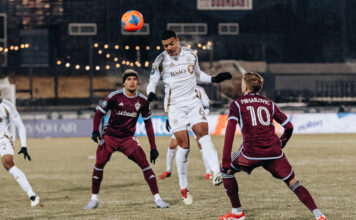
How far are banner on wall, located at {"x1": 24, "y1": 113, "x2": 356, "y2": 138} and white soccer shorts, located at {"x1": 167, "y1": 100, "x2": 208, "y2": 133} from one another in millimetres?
16460

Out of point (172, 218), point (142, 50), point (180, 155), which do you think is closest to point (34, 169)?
point (180, 155)

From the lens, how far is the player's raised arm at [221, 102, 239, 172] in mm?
6391

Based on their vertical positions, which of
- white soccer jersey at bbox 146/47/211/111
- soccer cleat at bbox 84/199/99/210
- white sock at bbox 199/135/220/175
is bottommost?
soccer cleat at bbox 84/199/99/210

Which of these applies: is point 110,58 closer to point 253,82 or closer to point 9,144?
point 9,144

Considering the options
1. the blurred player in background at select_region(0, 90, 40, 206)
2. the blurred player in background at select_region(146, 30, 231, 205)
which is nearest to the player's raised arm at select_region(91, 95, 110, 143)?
the blurred player in background at select_region(146, 30, 231, 205)

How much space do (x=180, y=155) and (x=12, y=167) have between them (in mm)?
2403

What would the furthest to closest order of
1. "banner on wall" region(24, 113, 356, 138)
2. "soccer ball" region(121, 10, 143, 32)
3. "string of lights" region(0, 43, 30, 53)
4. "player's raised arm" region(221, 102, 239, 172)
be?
"string of lights" region(0, 43, 30, 53), "banner on wall" region(24, 113, 356, 138), "soccer ball" region(121, 10, 143, 32), "player's raised arm" region(221, 102, 239, 172)

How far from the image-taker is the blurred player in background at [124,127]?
8.07 metres

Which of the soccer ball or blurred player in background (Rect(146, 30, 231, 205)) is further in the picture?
the soccer ball

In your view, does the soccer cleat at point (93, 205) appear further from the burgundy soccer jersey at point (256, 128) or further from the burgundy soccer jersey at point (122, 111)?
the burgundy soccer jersey at point (256, 128)

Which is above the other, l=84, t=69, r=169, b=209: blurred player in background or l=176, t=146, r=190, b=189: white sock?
l=84, t=69, r=169, b=209: blurred player in background

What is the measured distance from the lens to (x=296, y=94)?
107 feet

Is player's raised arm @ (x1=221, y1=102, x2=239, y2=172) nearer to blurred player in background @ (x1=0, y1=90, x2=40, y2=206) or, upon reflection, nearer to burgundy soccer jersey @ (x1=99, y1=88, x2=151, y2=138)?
burgundy soccer jersey @ (x1=99, y1=88, x2=151, y2=138)

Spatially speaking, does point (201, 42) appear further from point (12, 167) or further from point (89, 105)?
point (12, 167)
